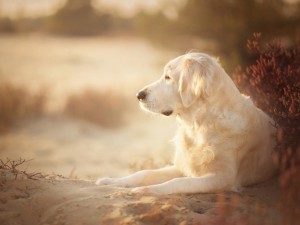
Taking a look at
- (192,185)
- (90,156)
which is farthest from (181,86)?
(90,156)

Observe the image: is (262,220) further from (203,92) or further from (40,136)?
(40,136)

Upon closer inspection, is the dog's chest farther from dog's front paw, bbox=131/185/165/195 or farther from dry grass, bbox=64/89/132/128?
dry grass, bbox=64/89/132/128

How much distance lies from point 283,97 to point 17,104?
24.4 ft

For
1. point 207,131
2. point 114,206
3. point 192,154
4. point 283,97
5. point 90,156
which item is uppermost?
point 90,156

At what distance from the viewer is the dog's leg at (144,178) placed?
15.3 feet

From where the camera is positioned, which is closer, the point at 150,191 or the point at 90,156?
the point at 150,191

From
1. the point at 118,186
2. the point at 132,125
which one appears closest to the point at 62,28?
the point at 132,125

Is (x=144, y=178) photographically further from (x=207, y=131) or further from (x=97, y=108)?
(x=97, y=108)

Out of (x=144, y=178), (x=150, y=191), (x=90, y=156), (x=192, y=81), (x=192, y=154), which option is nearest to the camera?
(x=150, y=191)

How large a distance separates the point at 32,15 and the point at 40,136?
3123cm

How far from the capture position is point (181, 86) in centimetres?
451

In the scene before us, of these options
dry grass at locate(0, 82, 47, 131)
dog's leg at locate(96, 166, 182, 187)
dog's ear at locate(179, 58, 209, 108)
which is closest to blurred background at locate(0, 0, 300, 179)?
dry grass at locate(0, 82, 47, 131)

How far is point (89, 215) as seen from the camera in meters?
3.73

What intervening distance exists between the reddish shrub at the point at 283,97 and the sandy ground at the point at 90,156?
300mm
